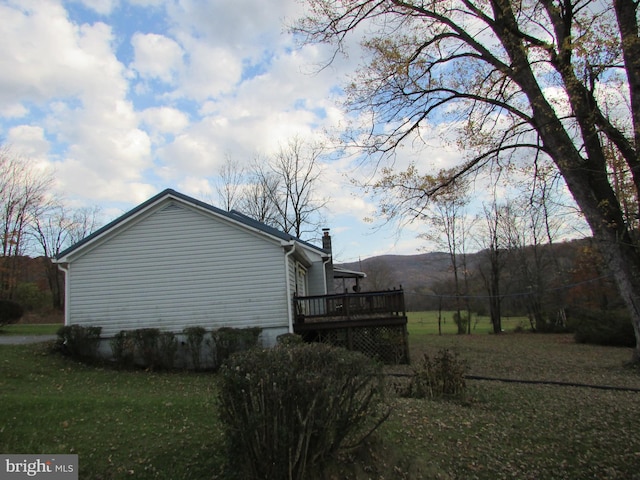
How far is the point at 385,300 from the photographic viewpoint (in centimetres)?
1444

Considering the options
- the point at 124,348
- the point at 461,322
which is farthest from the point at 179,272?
the point at 461,322

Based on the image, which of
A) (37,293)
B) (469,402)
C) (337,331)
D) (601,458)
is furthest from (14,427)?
(37,293)

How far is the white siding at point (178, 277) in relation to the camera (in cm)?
1282

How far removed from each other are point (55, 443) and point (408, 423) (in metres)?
4.15

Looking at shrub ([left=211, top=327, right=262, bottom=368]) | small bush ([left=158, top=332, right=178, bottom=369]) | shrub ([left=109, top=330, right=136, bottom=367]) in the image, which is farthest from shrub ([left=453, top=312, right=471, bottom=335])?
shrub ([left=109, top=330, right=136, bottom=367])

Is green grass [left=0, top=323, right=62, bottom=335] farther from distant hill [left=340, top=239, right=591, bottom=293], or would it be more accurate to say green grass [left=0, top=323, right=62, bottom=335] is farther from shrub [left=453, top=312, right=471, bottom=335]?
shrub [left=453, top=312, right=471, bottom=335]

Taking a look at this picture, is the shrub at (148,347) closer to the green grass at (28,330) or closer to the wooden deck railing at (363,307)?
the wooden deck railing at (363,307)

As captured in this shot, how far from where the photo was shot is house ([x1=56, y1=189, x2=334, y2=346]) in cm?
1281

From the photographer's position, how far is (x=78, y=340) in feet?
39.2

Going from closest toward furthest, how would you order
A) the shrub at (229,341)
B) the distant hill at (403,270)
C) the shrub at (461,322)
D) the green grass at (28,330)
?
the shrub at (229,341)
the green grass at (28,330)
the shrub at (461,322)
the distant hill at (403,270)

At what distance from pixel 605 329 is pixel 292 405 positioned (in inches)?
825

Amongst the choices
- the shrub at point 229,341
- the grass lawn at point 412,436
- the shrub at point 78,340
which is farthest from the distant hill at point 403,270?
the grass lawn at point 412,436

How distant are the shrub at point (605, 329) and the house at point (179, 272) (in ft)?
49.8

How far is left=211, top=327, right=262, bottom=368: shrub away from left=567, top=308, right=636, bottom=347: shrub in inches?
646
